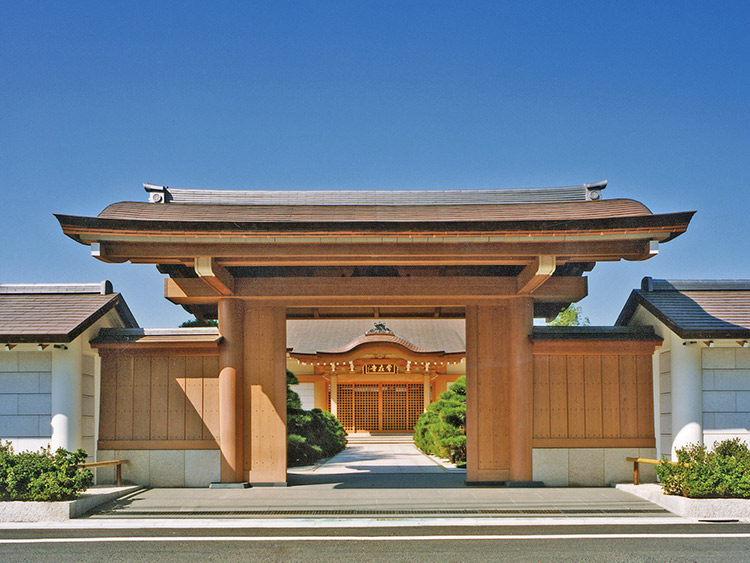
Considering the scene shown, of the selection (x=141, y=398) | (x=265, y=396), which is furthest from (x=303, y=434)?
(x=141, y=398)

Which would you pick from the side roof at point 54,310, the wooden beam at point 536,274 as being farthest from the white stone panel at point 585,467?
the side roof at point 54,310

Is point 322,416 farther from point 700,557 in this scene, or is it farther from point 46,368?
point 700,557

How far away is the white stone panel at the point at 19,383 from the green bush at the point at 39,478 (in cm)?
170

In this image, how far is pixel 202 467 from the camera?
13039 millimetres

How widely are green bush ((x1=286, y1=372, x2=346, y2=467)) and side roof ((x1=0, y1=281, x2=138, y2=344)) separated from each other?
658 centimetres

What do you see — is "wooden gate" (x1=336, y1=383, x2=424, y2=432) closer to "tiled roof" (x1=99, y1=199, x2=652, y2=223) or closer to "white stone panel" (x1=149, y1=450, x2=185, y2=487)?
"white stone panel" (x1=149, y1=450, x2=185, y2=487)

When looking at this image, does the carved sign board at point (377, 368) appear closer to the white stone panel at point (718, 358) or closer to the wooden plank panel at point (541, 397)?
the wooden plank panel at point (541, 397)

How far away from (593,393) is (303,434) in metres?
10.5

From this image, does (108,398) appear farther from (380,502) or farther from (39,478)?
(380,502)

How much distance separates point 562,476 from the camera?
508 inches

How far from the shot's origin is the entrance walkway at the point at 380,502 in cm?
1045

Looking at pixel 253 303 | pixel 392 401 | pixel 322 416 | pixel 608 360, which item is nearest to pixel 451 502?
pixel 608 360

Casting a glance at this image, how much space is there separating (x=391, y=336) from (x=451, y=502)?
19229 mm

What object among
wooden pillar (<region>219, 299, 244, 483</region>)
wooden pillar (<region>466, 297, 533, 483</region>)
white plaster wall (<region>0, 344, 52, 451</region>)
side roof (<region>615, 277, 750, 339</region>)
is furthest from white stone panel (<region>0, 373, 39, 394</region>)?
side roof (<region>615, 277, 750, 339</region>)
